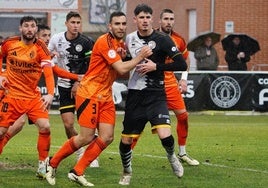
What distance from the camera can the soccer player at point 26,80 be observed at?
44.5 ft

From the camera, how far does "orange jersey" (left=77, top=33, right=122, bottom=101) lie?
42.2 feet

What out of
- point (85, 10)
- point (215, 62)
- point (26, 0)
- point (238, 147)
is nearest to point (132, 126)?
point (238, 147)

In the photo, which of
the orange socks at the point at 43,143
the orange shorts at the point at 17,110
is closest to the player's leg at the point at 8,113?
the orange shorts at the point at 17,110

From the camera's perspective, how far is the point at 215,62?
29703 mm

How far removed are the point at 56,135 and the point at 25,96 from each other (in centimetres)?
810

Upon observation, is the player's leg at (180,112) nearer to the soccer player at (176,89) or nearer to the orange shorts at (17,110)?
the soccer player at (176,89)

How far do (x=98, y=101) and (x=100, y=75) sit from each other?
0.33 meters

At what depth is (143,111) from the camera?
520 inches

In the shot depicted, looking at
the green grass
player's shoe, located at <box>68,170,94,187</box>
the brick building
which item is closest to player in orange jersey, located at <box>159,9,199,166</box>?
the green grass

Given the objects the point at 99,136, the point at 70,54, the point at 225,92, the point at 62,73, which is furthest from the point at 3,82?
the point at 225,92

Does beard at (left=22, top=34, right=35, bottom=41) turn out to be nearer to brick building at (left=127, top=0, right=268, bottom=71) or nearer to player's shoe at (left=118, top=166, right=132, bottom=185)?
player's shoe at (left=118, top=166, right=132, bottom=185)

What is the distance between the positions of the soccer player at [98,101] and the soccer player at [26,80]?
0.68 meters

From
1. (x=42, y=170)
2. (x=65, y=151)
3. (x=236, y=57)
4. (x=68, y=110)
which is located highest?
(x=68, y=110)

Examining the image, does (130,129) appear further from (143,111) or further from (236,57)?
(236,57)
